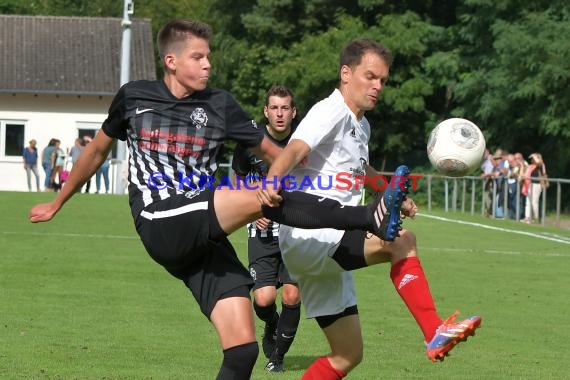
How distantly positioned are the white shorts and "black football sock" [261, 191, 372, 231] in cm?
52

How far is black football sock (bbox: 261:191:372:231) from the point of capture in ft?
19.4

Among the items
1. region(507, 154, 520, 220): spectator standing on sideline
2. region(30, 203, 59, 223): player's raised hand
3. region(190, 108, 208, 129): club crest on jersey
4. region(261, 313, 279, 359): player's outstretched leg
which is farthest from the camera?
region(507, 154, 520, 220): spectator standing on sideline

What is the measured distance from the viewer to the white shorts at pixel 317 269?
255 inches

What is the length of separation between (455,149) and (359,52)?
1.18 meters

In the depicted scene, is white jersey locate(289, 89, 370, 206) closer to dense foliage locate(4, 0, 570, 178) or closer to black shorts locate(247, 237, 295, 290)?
black shorts locate(247, 237, 295, 290)

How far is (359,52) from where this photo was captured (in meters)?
6.71

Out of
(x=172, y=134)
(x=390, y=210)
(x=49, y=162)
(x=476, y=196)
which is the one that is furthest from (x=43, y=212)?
(x=49, y=162)

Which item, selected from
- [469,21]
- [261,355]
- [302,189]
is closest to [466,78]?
[469,21]

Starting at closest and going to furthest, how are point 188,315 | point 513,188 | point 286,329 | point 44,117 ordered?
point 286,329, point 188,315, point 513,188, point 44,117

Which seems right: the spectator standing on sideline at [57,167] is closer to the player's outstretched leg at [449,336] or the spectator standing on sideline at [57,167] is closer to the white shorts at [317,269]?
the white shorts at [317,269]

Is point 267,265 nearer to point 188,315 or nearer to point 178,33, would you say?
point 188,315

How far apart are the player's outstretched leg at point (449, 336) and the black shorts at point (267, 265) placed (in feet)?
11.2

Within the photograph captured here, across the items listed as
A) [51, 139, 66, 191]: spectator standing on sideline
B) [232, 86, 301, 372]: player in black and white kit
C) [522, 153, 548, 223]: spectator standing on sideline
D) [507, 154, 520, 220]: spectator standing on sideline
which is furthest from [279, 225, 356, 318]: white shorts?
[51, 139, 66, 191]: spectator standing on sideline

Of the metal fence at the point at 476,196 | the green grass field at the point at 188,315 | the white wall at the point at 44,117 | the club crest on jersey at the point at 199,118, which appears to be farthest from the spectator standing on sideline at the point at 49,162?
the club crest on jersey at the point at 199,118
